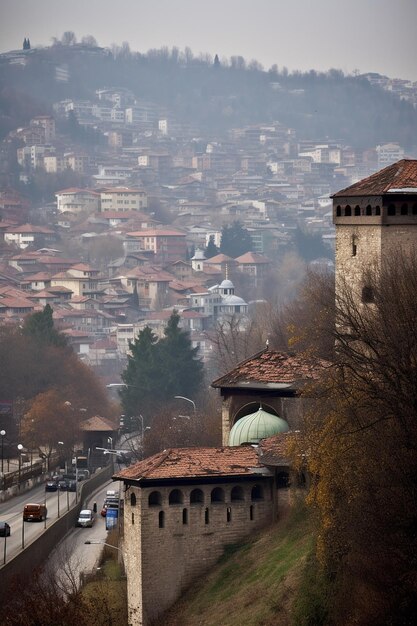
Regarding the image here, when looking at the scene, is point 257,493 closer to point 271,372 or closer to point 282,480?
point 282,480

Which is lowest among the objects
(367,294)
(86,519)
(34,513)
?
(86,519)

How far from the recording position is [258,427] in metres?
46.9

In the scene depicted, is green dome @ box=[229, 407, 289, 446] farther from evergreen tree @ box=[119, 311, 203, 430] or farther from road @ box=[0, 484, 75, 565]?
evergreen tree @ box=[119, 311, 203, 430]

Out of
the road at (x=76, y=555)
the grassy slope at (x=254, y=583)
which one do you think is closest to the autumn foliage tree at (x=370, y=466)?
the grassy slope at (x=254, y=583)

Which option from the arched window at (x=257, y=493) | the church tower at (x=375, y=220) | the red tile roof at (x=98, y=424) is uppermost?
the church tower at (x=375, y=220)

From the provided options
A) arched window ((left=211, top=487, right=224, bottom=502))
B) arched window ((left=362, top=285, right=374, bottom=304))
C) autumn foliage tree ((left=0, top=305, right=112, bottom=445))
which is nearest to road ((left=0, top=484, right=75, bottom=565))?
arched window ((left=211, top=487, right=224, bottom=502))

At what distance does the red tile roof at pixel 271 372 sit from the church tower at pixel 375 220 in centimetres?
194

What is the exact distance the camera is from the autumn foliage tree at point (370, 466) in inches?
1321

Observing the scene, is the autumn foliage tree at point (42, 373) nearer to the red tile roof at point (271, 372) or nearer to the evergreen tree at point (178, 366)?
the evergreen tree at point (178, 366)

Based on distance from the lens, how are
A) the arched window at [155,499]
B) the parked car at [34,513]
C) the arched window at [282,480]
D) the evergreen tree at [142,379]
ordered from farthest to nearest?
the evergreen tree at [142,379] < the parked car at [34,513] < the arched window at [282,480] < the arched window at [155,499]

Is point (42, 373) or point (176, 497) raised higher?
point (176, 497)

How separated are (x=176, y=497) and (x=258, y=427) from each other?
4.20 metres

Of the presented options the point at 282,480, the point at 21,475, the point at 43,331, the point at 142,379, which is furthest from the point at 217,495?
the point at 43,331

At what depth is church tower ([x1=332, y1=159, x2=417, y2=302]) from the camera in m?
45.7
